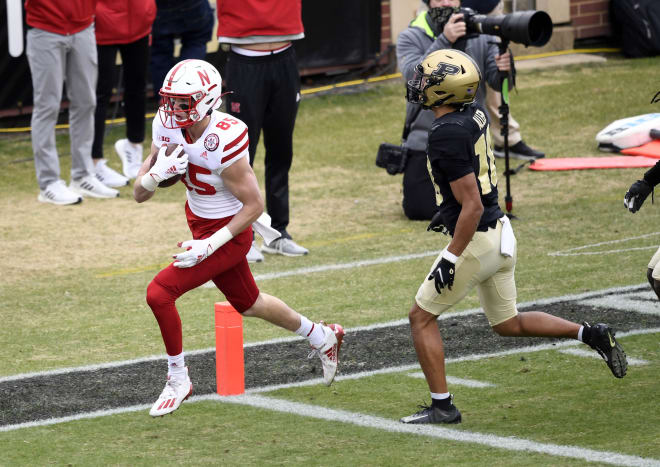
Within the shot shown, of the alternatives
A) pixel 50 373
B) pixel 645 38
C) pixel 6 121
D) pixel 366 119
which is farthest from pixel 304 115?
pixel 50 373

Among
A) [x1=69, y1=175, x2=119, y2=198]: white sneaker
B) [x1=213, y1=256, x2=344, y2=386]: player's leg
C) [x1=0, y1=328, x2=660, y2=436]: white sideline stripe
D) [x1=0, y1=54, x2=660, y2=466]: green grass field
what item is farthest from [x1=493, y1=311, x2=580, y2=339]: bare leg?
[x1=69, y1=175, x2=119, y2=198]: white sneaker

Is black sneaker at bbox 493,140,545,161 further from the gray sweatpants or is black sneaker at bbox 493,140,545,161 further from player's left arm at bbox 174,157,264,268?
player's left arm at bbox 174,157,264,268

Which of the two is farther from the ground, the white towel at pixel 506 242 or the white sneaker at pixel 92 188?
the white towel at pixel 506 242

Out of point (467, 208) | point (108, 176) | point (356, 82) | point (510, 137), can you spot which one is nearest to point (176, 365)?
point (467, 208)

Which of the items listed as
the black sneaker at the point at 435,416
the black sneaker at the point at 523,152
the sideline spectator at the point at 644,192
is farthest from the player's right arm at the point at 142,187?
the black sneaker at the point at 523,152

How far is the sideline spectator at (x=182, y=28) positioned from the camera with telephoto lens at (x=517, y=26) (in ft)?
14.2

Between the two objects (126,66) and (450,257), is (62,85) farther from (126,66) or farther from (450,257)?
(450,257)

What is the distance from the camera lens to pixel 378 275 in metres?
9.09

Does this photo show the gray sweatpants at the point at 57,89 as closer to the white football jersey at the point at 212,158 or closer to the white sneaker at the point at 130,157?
the white sneaker at the point at 130,157

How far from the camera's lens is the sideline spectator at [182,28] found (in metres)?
13.2

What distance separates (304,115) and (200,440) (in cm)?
999

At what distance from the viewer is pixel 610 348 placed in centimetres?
617

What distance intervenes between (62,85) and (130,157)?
1345 mm

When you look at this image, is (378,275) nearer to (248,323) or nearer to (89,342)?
(248,323)
